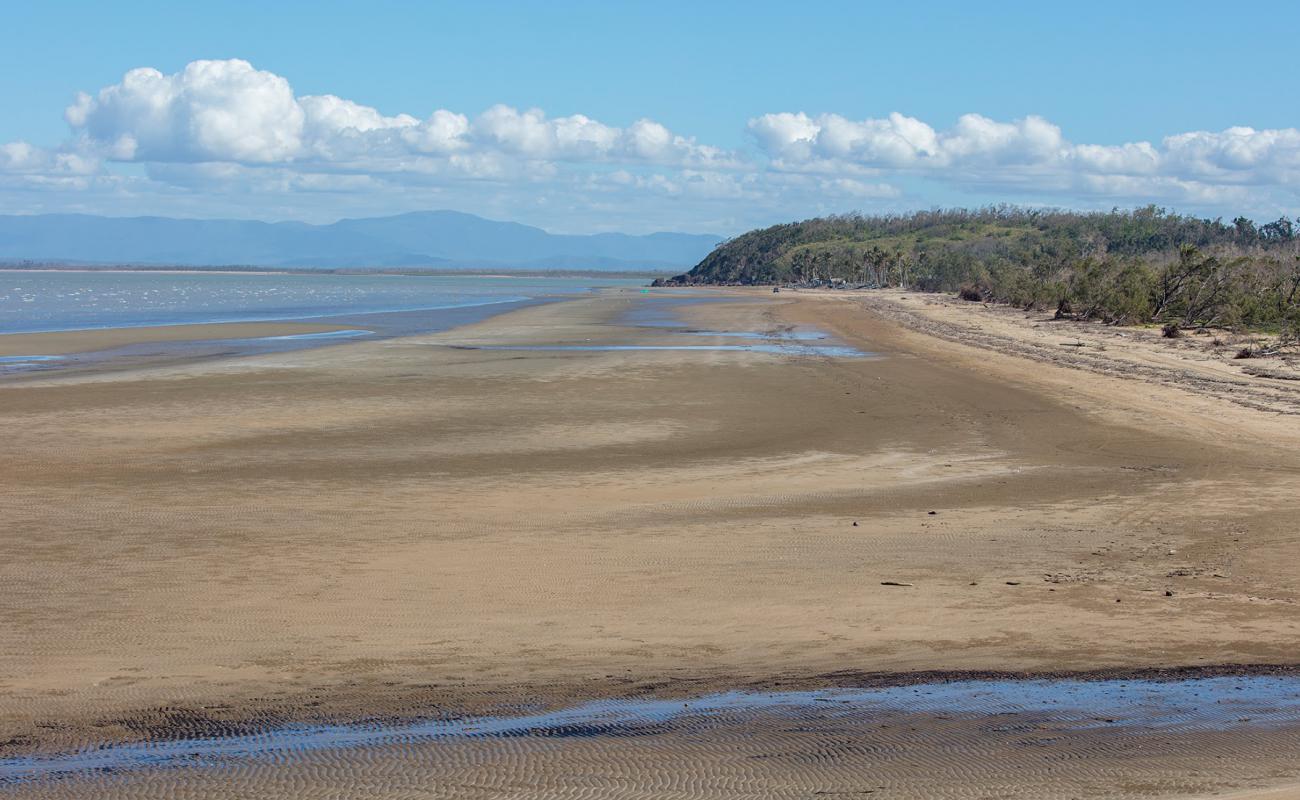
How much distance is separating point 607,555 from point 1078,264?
2076 inches

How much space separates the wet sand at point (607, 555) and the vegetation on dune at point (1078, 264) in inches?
800

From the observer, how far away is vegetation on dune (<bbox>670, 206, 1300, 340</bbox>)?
43469 millimetres

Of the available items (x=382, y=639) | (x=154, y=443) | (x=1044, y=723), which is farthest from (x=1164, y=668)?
(x=154, y=443)

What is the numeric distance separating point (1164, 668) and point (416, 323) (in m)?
48.6

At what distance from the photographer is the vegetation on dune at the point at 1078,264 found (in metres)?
43.5

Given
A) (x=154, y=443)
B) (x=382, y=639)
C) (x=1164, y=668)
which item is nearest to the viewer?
(x=1164, y=668)

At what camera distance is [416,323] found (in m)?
53.4

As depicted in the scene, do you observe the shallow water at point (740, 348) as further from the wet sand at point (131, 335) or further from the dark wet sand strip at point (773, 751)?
the dark wet sand strip at point (773, 751)

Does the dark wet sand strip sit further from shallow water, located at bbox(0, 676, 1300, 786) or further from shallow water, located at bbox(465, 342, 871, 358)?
shallow water, located at bbox(465, 342, 871, 358)

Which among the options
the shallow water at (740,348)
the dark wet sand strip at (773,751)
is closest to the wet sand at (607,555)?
the dark wet sand strip at (773,751)

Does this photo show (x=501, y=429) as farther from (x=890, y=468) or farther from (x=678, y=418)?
(x=890, y=468)

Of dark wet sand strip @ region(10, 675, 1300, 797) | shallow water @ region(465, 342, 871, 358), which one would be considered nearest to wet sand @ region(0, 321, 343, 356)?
shallow water @ region(465, 342, 871, 358)

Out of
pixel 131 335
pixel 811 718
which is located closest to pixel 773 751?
pixel 811 718

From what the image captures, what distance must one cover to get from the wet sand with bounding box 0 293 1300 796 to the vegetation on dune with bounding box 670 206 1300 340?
20331 millimetres
